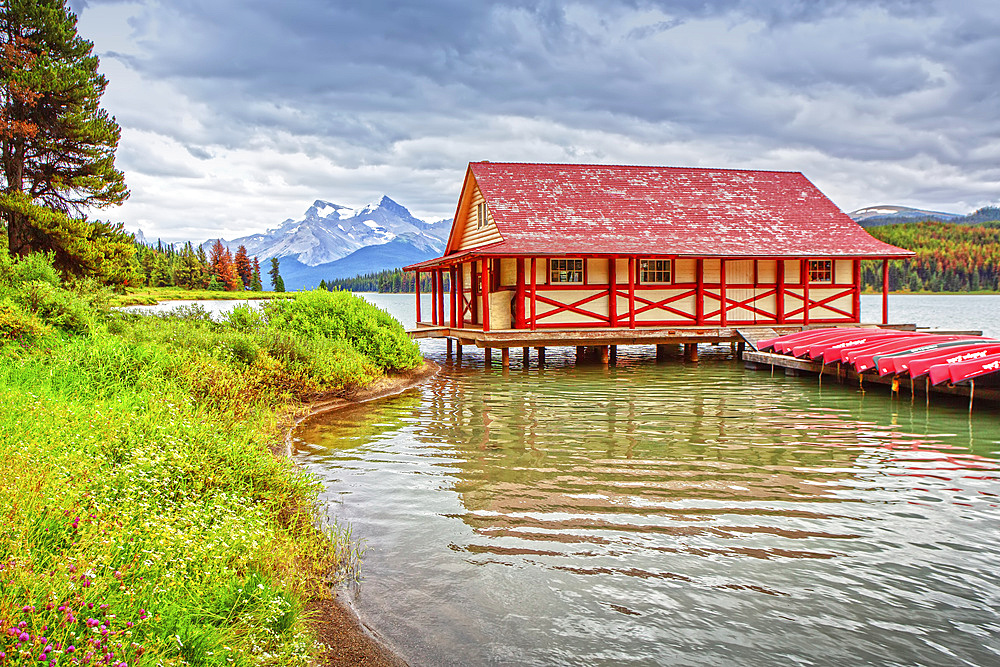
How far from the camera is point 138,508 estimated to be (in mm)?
4605

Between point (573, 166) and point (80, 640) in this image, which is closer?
point (80, 640)

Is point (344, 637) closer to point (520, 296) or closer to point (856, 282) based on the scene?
point (520, 296)

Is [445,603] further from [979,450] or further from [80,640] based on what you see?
[979,450]

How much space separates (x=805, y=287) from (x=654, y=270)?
516cm

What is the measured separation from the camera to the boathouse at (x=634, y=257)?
20.6 m

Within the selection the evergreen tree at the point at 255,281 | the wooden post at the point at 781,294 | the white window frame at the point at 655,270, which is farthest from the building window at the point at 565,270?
the evergreen tree at the point at 255,281

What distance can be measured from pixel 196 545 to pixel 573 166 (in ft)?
74.7

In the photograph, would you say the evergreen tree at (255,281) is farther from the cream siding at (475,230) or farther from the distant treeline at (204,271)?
the cream siding at (475,230)

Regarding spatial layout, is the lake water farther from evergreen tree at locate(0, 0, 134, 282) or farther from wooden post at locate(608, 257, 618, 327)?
evergreen tree at locate(0, 0, 134, 282)

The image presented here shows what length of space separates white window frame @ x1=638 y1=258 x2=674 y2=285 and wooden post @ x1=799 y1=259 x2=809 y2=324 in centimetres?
441

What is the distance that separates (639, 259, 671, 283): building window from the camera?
2191 cm

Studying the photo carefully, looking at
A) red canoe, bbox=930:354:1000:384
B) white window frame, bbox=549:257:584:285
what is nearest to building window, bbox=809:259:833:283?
white window frame, bbox=549:257:584:285

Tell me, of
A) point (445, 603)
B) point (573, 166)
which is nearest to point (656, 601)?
point (445, 603)

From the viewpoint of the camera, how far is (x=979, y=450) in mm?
9336
